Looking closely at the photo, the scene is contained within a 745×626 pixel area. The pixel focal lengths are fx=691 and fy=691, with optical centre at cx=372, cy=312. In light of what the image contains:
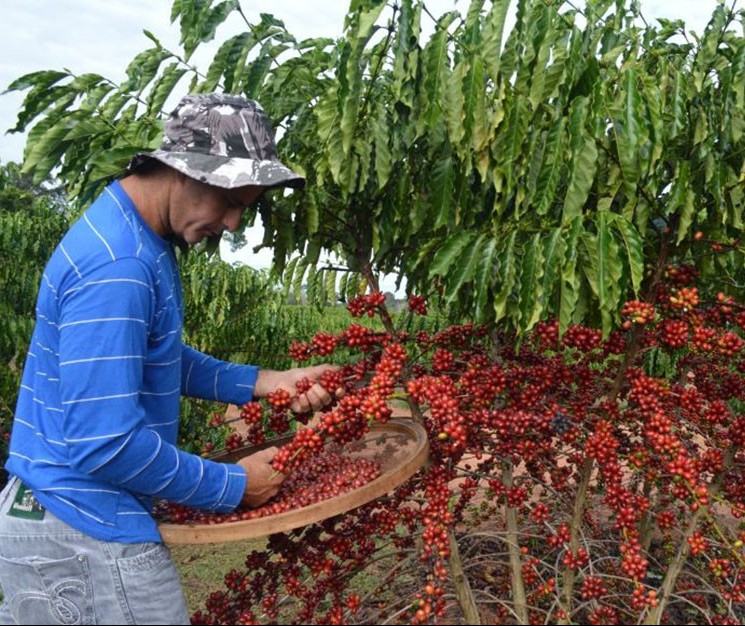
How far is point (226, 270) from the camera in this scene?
24.5 ft

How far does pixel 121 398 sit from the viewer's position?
4.95 ft

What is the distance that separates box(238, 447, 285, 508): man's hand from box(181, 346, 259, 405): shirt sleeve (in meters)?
0.37

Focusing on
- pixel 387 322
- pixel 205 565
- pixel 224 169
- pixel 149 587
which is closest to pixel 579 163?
pixel 387 322

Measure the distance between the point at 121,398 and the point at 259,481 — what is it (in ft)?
1.60

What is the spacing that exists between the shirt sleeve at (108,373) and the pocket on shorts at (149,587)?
0.23m

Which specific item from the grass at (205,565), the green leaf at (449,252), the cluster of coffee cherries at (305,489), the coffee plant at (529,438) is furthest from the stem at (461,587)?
the grass at (205,565)

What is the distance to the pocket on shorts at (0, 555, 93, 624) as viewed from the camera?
1.69 metres

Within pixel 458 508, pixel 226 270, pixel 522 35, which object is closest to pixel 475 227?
pixel 522 35

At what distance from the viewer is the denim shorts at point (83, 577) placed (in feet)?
5.49

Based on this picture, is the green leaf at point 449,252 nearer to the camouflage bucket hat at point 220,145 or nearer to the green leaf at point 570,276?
the green leaf at point 570,276

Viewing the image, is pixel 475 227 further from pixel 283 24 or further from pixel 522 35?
pixel 283 24

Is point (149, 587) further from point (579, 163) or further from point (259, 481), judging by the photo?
point (579, 163)

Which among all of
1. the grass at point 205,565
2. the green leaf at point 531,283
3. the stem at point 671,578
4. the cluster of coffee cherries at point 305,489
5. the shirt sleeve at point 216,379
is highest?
the green leaf at point 531,283

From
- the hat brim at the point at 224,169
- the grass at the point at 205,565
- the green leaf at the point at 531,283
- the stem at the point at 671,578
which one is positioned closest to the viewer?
the hat brim at the point at 224,169
